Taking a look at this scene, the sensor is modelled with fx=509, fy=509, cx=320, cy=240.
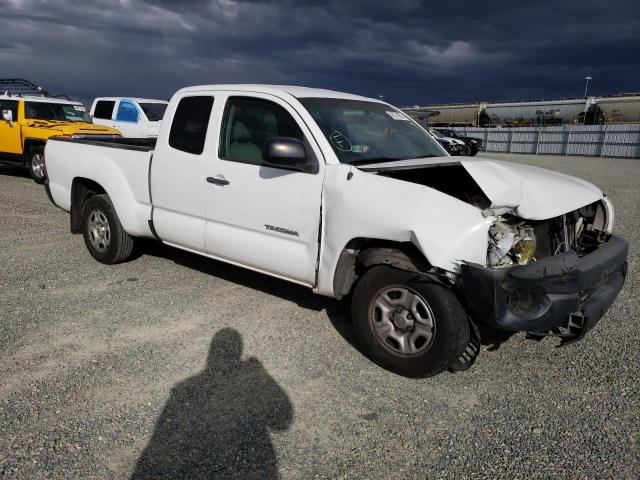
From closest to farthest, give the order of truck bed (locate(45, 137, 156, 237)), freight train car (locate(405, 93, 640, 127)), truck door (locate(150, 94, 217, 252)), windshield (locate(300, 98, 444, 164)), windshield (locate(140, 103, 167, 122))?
1. windshield (locate(300, 98, 444, 164))
2. truck door (locate(150, 94, 217, 252))
3. truck bed (locate(45, 137, 156, 237))
4. windshield (locate(140, 103, 167, 122))
5. freight train car (locate(405, 93, 640, 127))

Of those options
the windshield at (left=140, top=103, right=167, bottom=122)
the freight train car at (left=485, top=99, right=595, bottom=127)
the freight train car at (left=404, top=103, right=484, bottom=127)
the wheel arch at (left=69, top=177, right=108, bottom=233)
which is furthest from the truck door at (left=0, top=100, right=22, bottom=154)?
the freight train car at (left=485, top=99, right=595, bottom=127)

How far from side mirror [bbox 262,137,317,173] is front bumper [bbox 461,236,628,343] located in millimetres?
1353

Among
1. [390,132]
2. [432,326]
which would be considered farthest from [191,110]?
[432,326]

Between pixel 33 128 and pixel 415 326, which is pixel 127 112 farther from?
pixel 415 326

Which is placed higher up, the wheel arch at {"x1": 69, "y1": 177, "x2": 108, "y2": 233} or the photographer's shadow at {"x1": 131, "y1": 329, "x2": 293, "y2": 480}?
the wheel arch at {"x1": 69, "y1": 177, "x2": 108, "y2": 233}

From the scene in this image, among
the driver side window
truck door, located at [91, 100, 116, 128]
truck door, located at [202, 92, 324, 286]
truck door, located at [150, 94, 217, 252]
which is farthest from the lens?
truck door, located at [91, 100, 116, 128]

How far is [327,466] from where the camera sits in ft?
8.48

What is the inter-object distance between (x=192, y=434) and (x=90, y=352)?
1.31 m

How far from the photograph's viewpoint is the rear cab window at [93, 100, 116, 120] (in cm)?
1391

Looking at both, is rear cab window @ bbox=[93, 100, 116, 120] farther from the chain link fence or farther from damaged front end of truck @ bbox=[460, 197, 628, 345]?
the chain link fence

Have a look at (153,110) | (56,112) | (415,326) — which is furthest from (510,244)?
(153,110)

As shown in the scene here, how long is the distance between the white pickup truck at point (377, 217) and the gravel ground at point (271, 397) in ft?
1.23

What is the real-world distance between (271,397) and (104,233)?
3271 millimetres

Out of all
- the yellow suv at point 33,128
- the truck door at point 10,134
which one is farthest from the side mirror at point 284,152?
the truck door at point 10,134
